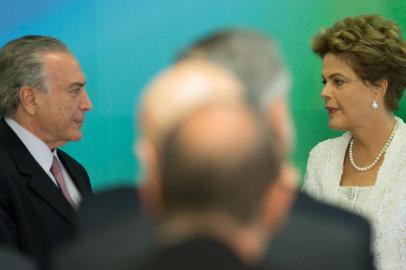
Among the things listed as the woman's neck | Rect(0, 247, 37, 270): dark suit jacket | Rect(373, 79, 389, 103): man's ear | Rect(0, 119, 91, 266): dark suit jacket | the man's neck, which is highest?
the man's neck

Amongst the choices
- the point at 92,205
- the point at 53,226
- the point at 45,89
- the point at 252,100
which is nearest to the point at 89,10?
the point at 45,89

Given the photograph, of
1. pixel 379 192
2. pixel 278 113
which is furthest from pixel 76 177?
A: pixel 278 113

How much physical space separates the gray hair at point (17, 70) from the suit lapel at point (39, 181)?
7.6 inches

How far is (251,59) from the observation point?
1046 millimetres

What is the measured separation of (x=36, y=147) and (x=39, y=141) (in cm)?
3

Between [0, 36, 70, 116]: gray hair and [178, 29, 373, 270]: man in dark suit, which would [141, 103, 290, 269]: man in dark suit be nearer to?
[178, 29, 373, 270]: man in dark suit

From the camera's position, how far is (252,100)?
101 centimetres

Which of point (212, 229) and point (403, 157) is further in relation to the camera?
point (403, 157)

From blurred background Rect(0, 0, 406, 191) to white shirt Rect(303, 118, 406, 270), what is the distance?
0.47m

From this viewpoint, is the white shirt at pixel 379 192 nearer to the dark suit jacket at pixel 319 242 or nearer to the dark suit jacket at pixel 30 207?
the dark suit jacket at pixel 30 207

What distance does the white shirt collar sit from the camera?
2.71 meters

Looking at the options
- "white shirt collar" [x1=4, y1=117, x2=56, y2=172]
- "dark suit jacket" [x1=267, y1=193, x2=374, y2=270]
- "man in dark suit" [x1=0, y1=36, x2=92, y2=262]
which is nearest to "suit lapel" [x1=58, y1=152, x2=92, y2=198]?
"man in dark suit" [x1=0, y1=36, x2=92, y2=262]

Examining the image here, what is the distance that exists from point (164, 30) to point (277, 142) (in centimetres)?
263

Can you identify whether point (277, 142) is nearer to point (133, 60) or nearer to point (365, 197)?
point (365, 197)
